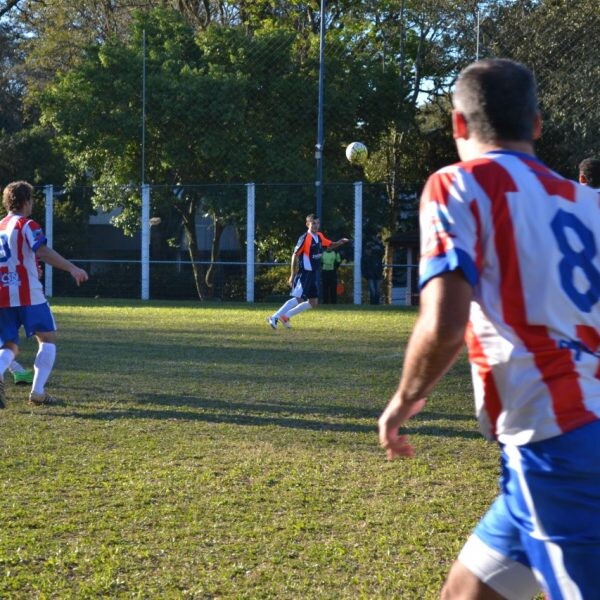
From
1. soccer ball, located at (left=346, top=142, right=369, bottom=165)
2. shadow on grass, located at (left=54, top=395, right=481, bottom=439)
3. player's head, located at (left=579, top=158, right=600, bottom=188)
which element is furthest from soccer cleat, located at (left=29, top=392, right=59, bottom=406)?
soccer ball, located at (left=346, top=142, right=369, bottom=165)

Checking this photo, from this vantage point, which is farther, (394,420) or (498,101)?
(394,420)

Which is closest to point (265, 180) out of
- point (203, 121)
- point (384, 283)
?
point (203, 121)

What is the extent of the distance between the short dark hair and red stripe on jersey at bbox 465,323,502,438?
51 centimetres

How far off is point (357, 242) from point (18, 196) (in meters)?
19.5

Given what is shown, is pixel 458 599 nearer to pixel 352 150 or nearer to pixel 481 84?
pixel 481 84

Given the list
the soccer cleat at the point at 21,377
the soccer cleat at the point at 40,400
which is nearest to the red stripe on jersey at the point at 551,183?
the soccer cleat at the point at 40,400

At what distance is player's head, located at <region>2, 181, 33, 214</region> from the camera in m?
9.11

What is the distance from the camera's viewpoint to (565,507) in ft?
8.19

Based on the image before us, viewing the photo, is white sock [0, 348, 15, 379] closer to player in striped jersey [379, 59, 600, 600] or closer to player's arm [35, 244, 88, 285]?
player's arm [35, 244, 88, 285]

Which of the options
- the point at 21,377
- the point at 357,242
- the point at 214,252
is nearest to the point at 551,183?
the point at 21,377

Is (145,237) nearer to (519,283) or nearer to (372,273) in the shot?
(372,273)

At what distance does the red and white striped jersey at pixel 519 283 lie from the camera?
257 cm

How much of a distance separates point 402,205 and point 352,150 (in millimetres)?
6027

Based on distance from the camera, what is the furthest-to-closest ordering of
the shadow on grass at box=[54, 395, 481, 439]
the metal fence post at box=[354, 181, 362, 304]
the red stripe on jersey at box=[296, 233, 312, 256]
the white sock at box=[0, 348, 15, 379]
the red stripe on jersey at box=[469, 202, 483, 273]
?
1. the metal fence post at box=[354, 181, 362, 304]
2. the red stripe on jersey at box=[296, 233, 312, 256]
3. the white sock at box=[0, 348, 15, 379]
4. the shadow on grass at box=[54, 395, 481, 439]
5. the red stripe on jersey at box=[469, 202, 483, 273]
